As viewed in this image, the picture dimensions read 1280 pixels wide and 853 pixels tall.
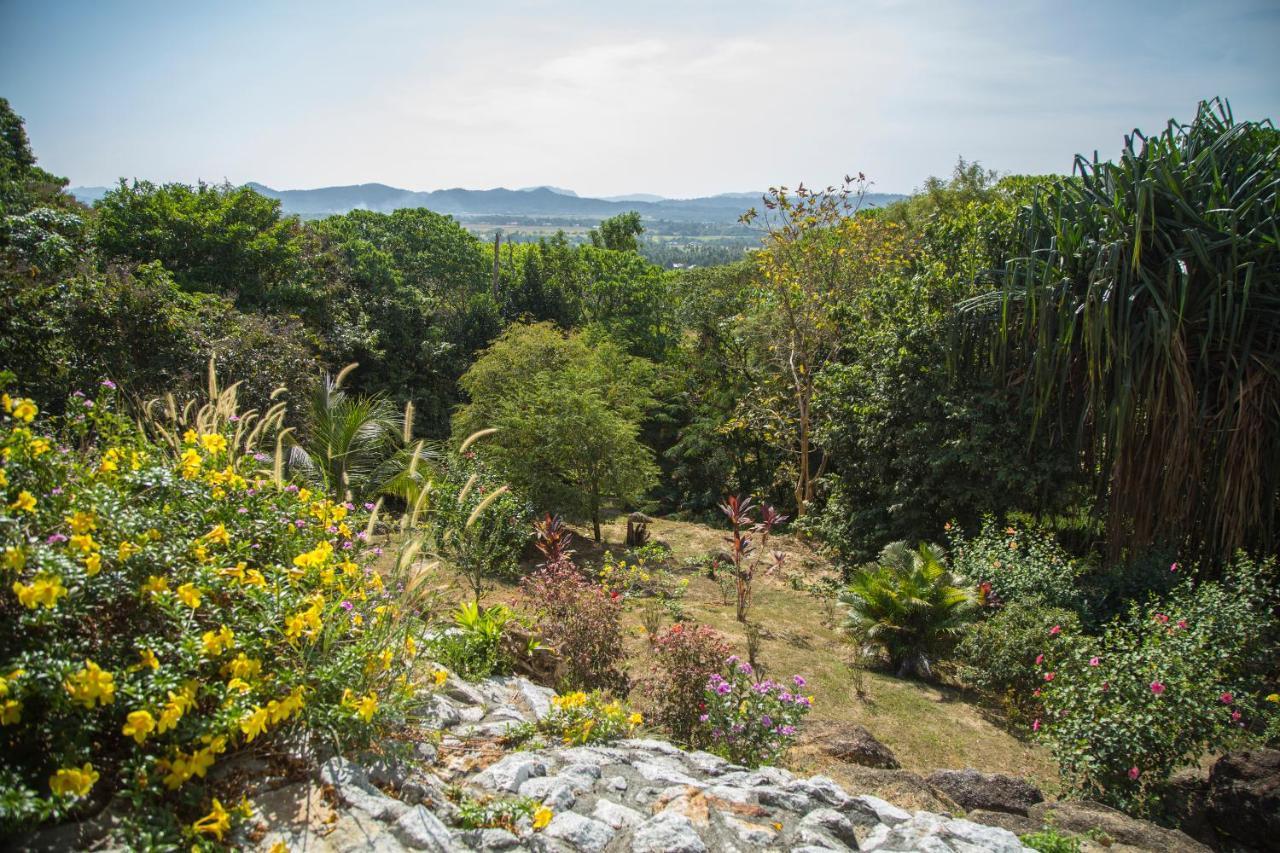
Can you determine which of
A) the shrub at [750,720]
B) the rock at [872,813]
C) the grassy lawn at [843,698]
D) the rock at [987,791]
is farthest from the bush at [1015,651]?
the rock at [872,813]

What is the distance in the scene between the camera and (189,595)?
7.26 feet

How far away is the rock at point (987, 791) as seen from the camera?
13.6ft

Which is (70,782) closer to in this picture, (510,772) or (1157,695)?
(510,772)

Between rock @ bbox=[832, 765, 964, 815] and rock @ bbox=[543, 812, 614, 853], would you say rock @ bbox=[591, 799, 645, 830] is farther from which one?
rock @ bbox=[832, 765, 964, 815]

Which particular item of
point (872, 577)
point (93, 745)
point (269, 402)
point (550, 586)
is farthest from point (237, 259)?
point (93, 745)

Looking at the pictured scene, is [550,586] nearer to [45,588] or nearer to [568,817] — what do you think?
[568,817]

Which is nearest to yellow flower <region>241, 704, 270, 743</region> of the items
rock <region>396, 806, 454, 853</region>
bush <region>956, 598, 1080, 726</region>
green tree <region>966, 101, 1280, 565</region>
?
rock <region>396, 806, 454, 853</region>

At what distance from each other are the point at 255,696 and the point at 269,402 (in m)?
8.92

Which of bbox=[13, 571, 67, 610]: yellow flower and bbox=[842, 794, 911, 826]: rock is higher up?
bbox=[13, 571, 67, 610]: yellow flower

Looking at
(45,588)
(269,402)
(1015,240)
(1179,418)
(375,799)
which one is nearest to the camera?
(45,588)

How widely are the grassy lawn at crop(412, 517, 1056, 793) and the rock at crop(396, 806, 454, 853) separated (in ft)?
4.52

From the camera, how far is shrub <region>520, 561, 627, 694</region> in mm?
5070

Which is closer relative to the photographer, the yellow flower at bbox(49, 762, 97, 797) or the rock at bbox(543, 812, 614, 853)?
the yellow flower at bbox(49, 762, 97, 797)

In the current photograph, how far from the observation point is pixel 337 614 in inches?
108
